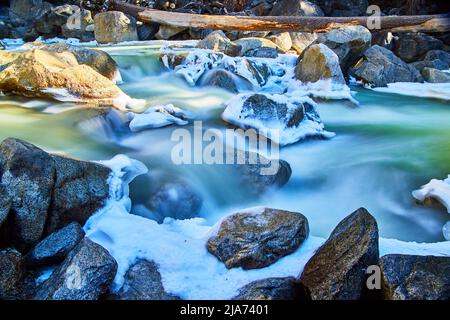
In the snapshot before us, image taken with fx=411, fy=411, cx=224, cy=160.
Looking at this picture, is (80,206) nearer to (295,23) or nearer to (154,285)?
(154,285)

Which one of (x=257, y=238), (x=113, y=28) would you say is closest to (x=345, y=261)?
(x=257, y=238)

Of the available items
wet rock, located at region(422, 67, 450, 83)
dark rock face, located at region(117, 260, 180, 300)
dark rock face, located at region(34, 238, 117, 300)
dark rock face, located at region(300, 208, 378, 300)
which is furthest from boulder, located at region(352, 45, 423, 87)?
dark rock face, located at region(34, 238, 117, 300)

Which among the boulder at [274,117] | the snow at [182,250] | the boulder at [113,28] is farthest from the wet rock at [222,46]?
the snow at [182,250]

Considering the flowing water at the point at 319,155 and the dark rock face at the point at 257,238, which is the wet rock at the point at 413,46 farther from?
the dark rock face at the point at 257,238

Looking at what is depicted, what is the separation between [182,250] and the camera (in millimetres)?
3010

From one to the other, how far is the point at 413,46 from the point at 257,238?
10.1 metres

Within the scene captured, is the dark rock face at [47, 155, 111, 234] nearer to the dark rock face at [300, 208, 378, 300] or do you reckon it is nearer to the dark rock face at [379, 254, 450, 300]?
the dark rock face at [300, 208, 378, 300]

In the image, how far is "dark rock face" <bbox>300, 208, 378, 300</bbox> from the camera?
2.28 metres

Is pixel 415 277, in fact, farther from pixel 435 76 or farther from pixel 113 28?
pixel 113 28

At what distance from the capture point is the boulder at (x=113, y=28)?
11.7m

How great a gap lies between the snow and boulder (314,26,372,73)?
251 inches

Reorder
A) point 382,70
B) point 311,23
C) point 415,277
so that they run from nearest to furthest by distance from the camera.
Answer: point 415,277
point 382,70
point 311,23

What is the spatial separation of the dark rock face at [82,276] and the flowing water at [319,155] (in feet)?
4.15
